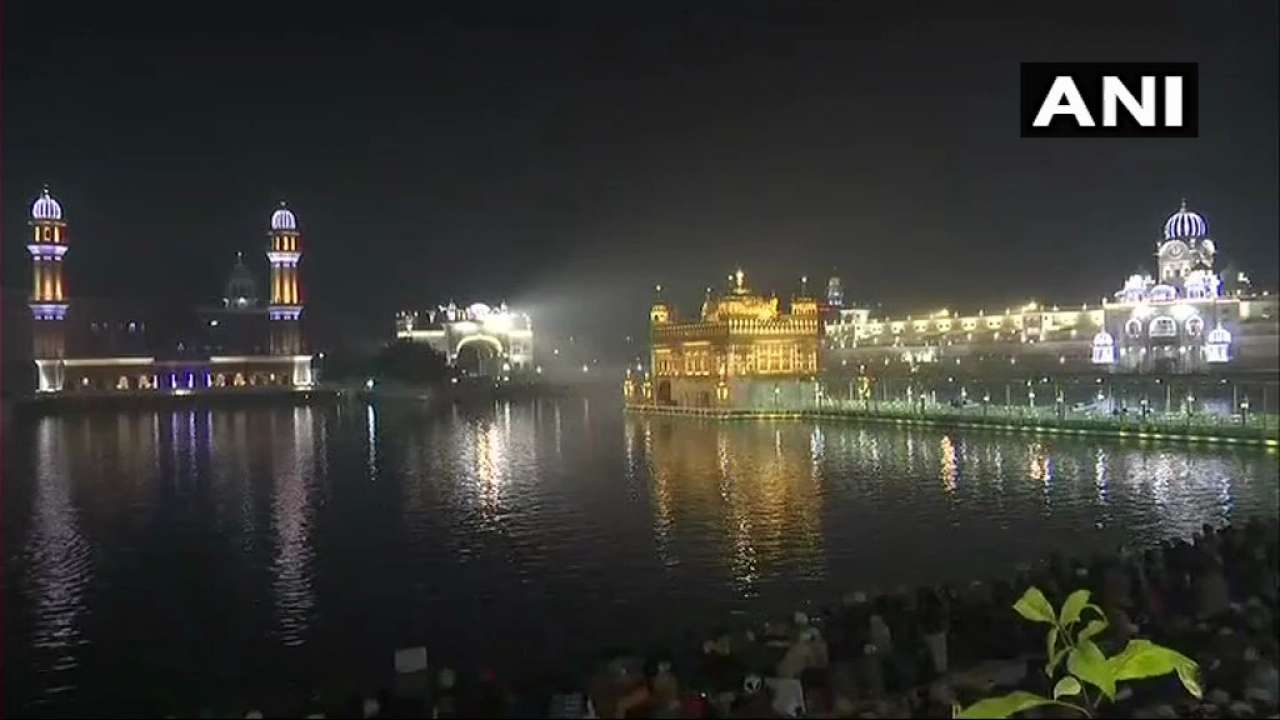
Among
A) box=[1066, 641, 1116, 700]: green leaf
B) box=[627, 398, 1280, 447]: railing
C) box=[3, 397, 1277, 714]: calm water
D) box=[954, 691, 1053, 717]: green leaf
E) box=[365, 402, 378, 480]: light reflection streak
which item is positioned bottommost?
box=[3, 397, 1277, 714]: calm water

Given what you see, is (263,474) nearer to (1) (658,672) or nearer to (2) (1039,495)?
(2) (1039,495)

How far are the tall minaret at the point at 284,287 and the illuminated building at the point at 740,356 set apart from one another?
3587cm

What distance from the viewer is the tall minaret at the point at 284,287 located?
2936 inches

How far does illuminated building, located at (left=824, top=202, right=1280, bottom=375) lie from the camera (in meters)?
54.0

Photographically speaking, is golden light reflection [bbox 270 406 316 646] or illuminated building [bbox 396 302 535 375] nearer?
golden light reflection [bbox 270 406 316 646]

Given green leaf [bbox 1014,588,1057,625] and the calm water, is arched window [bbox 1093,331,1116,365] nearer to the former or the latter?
the calm water

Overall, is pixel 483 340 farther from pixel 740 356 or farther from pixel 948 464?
pixel 948 464

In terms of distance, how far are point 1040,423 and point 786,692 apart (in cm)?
2578

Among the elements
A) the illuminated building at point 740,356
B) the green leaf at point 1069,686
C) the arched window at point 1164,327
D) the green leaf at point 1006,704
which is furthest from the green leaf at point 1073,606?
the arched window at point 1164,327

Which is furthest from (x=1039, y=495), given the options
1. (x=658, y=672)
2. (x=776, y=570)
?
(x=658, y=672)

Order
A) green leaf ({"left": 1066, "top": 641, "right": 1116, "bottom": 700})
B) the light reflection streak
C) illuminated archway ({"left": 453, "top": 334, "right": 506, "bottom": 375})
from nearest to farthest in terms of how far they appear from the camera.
Result: green leaf ({"left": 1066, "top": 641, "right": 1116, "bottom": 700}), the light reflection streak, illuminated archway ({"left": 453, "top": 334, "right": 506, "bottom": 375})

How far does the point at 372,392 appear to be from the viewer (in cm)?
6788

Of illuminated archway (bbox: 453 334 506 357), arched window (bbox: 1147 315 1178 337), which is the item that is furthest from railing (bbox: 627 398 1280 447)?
illuminated archway (bbox: 453 334 506 357)

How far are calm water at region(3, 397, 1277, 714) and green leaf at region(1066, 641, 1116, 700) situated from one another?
5.81 meters
